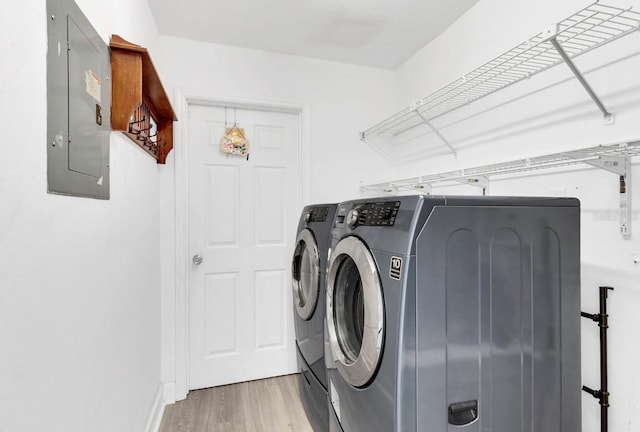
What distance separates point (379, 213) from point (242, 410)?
173 centimetres

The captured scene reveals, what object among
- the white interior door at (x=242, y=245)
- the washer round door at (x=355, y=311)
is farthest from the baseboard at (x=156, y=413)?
the washer round door at (x=355, y=311)

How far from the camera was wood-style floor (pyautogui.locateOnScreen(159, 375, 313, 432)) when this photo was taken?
1944mm

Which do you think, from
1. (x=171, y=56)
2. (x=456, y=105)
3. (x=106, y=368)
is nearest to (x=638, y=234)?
(x=456, y=105)

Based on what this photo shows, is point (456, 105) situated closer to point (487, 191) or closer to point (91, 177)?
point (487, 191)

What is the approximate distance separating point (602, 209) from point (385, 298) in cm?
99

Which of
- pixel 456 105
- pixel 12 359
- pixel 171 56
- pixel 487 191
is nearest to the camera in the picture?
pixel 12 359

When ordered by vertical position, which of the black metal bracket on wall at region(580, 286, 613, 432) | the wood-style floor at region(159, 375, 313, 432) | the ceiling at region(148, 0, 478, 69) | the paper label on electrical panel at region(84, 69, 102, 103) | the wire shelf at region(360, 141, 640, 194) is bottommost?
the wood-style floor at region(159, 375, 313, 432)

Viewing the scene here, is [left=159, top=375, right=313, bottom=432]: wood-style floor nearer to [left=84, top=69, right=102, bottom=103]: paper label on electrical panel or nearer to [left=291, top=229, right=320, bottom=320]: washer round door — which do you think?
[left=291, top=229, right=320, bottom=320]: washer round door

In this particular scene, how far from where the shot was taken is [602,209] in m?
1.31

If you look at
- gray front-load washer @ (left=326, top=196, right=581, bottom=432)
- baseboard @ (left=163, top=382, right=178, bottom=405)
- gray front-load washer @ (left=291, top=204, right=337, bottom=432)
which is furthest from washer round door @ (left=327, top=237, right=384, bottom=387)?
baseboard @ (left=163, top=382, right=178, bottom=405)

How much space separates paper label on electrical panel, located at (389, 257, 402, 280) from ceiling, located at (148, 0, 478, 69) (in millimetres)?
1631

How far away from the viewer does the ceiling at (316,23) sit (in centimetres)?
193

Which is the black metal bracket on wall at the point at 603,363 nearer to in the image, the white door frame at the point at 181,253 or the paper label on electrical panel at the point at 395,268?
the paper label on electrical panel at the point at 395,268

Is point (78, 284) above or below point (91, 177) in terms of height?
below
